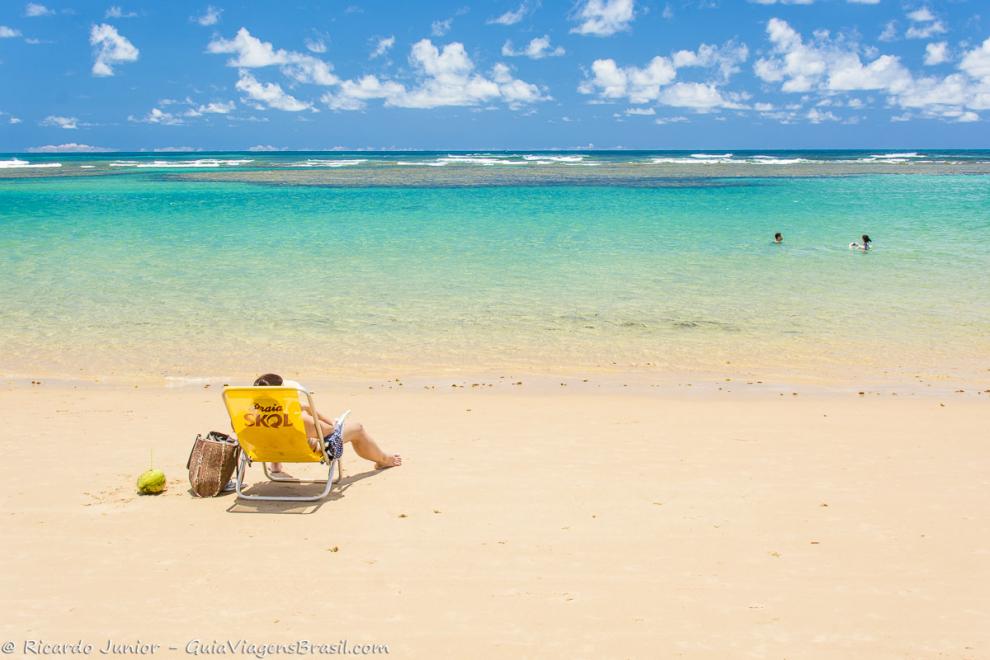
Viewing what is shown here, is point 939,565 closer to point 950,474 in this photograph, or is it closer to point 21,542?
point 950,474

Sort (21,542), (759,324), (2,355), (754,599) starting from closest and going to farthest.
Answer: (754,599), (21,542), (2,355), (759,324)

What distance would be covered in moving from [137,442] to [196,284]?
908cm

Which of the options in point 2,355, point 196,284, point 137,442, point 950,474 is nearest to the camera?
point 950,474

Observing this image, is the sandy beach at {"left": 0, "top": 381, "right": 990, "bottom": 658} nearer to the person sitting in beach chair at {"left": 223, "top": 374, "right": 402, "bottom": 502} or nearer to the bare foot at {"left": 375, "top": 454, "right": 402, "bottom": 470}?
the bare foot at {"left": 375, "top": 454, "right": 402, "bottom": 470}

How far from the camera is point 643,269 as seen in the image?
1692 centimetres

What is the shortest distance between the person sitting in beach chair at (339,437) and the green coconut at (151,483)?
2.76 ft

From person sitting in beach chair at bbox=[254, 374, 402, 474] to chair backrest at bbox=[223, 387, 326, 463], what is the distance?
0.11m

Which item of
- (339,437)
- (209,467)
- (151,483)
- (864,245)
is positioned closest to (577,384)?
(339,437)

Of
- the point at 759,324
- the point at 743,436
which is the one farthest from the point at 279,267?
the point at 743,436

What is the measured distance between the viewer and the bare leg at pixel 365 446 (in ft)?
20.0

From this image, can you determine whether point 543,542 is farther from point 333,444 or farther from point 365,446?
point 365,446

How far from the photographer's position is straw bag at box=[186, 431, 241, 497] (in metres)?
5.73

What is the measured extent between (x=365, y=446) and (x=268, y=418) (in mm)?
912

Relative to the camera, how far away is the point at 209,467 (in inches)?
226
